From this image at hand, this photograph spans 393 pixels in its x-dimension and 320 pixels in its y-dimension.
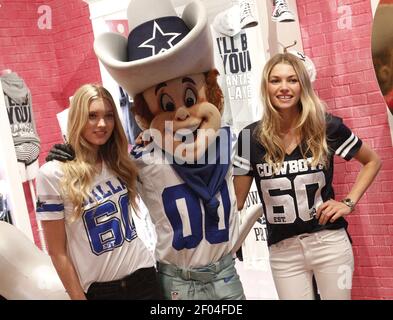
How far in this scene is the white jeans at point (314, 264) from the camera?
5.56 ft

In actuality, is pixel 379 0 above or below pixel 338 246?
above

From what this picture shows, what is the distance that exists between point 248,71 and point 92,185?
61cm

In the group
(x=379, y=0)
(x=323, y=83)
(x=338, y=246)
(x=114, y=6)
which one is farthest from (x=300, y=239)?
(x=114, y=6)

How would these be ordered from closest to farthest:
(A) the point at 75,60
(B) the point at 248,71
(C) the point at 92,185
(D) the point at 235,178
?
(C) the point at 92,185 → (D) the point at 235,178 → (B) the point at 248,71 → (A) the point at 75,60

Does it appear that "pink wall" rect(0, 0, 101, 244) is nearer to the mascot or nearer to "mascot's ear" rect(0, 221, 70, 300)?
"mascot's ear" rect(0, 221, 70, 300)

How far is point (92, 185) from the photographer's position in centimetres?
163

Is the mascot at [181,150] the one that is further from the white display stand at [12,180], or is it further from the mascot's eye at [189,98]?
the white display stand at [12,180]

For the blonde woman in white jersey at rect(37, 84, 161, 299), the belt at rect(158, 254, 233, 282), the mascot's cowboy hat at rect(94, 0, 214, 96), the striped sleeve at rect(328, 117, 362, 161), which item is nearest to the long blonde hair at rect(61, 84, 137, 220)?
the blonde woman in white jersey at rect(37, 84, 161, 299)

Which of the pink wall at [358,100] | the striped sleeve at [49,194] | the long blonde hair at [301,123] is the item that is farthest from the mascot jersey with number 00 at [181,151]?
the pink wall at [358,100]

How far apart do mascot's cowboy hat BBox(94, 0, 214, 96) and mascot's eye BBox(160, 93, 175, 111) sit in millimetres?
54

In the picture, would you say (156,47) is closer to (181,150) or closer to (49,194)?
(181,150)

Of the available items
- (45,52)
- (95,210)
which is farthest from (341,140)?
(45,52)

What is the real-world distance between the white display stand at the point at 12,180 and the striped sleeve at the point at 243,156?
0.85 m

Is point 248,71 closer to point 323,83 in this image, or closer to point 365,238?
point 323,83
